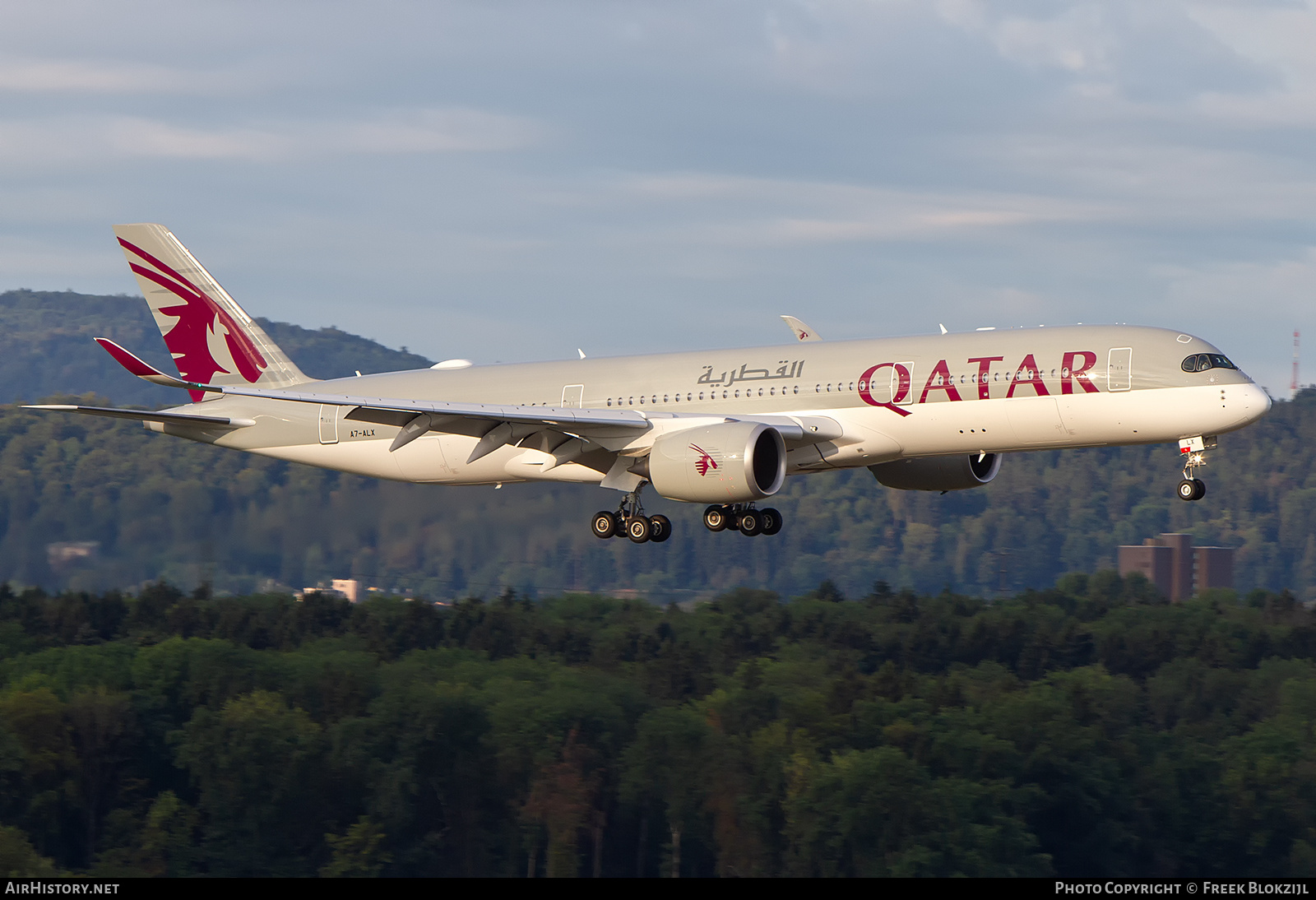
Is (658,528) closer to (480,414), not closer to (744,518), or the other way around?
(744,518)

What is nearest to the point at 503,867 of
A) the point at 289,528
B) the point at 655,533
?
the point at 289,528

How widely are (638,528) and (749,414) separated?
176 inches

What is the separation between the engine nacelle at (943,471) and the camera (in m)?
45.6

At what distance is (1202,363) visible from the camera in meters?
39.5

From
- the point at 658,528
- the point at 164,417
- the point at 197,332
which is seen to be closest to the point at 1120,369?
the point at 658,528

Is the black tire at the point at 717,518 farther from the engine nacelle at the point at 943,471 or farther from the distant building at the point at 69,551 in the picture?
the distant building at the point at 69,551

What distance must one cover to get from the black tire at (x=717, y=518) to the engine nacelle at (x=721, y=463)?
2430 millimetres

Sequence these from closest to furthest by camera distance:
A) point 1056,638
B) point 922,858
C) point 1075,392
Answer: point 1075,392, point 922,858, point 1056,638

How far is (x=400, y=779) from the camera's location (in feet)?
331

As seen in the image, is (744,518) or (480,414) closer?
(480,414)

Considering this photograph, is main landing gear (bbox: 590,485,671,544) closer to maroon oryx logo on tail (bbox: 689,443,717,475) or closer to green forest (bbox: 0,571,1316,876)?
maroon oryx logo on tail (bbox: 689,443,717,475)

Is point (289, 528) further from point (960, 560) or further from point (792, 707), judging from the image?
point (960, 560)

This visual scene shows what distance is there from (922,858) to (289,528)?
4076 centimetres

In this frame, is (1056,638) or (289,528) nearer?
(289,528)
